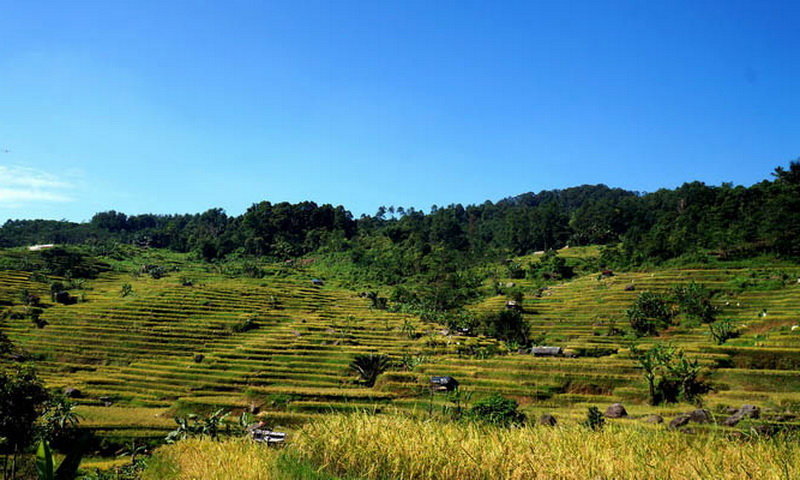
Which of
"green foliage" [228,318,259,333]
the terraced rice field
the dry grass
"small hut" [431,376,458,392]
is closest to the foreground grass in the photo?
the dry grass

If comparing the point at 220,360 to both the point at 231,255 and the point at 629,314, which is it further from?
the point at 231,255

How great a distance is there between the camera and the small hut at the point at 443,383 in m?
31.4

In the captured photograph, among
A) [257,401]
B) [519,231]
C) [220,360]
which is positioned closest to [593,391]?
[257,401]

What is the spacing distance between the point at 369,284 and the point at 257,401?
175ft

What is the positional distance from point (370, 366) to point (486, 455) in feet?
107

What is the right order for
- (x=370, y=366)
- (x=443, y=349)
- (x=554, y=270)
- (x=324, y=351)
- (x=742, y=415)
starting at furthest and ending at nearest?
(x=554, y=270) → (x=324, y=351) → (x=443, y=349) → (x=370, y=366) → (x=742, y=415)

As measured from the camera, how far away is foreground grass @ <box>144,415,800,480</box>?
5012mm

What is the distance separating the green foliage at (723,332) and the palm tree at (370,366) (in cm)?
2507

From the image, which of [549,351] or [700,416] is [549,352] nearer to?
[549,351]

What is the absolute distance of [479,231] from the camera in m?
135

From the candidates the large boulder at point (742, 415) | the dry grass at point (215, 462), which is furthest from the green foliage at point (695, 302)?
the dry grass at point (215, 462)

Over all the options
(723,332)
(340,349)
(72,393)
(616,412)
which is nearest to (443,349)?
(340,349)

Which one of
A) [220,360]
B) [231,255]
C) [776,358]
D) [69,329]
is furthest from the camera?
[231,255]

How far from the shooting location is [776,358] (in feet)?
94.7
